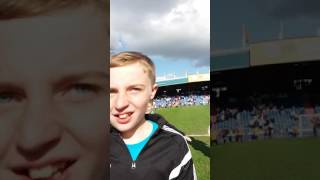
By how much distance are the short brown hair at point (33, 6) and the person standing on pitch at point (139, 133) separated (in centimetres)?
32

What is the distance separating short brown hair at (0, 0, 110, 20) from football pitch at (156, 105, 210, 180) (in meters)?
0.57

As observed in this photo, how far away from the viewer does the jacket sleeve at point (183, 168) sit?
2.25 meters

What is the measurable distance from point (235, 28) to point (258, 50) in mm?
2610

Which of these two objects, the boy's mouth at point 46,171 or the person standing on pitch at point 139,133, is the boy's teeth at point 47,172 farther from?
the person standing on pitch at point 139,133

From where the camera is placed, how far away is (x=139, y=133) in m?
2.30

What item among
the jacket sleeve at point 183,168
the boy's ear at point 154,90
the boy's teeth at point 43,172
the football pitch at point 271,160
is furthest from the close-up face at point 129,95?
the football pitch at point 271,160

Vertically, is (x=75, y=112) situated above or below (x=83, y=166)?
above

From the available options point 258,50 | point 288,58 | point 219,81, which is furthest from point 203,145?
point 288,58

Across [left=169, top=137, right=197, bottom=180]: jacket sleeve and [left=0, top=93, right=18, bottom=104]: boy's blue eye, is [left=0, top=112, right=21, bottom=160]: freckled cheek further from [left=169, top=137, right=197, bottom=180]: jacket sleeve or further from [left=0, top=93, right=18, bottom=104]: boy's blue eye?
[left=169, top=137, right=197, bottom=180]: jacket sleeve

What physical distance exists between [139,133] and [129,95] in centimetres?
18

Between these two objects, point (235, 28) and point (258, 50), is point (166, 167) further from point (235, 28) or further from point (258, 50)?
point (258, 50)

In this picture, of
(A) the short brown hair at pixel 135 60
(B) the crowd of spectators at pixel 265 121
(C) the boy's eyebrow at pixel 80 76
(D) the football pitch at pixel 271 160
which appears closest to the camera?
(A) the short brown hair at pixel 135 60

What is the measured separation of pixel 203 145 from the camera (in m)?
2.29

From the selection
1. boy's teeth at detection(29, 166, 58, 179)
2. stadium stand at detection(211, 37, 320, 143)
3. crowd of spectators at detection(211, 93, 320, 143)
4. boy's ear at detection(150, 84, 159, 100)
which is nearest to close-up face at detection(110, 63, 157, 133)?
boy's ear at detection(150, 84, 159, 100)
